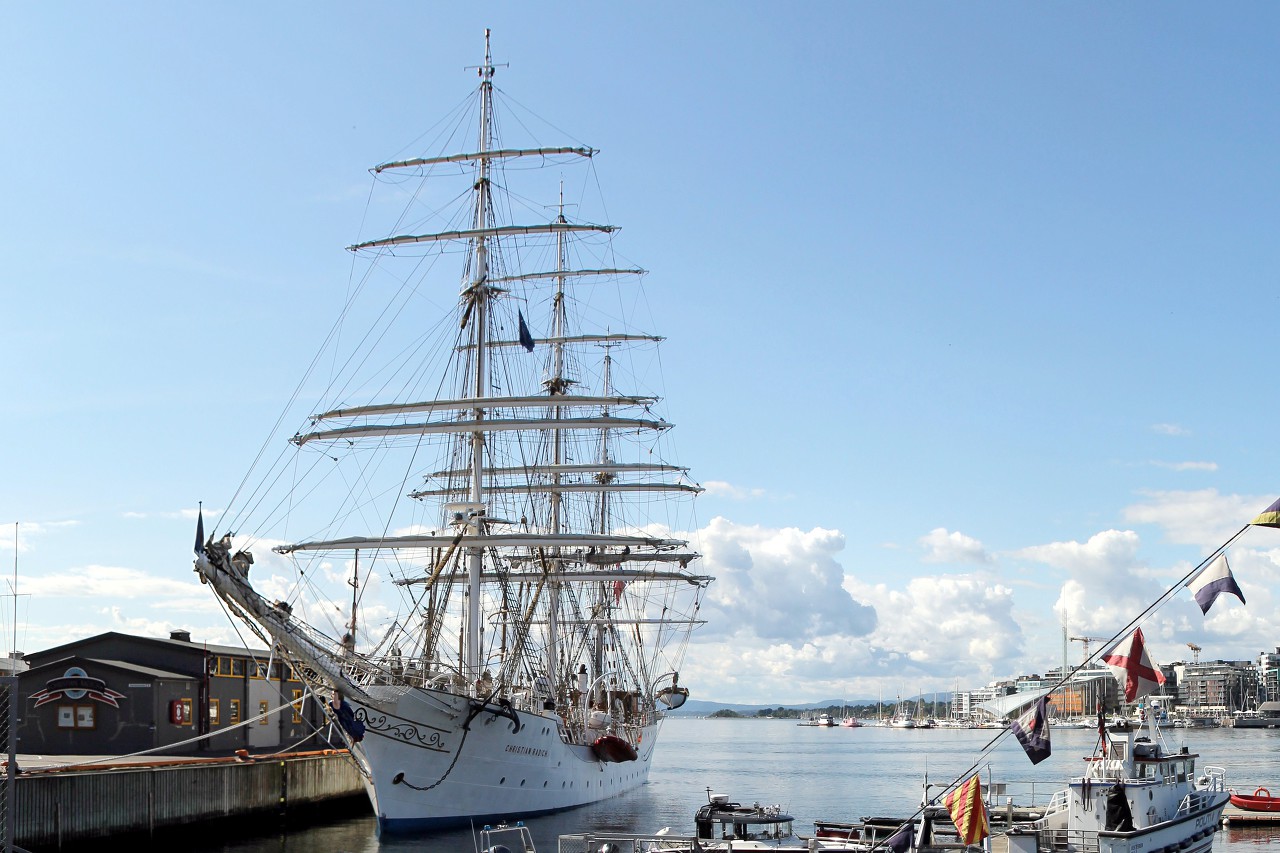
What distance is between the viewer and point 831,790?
253ft

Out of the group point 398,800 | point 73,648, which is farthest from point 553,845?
point 73,648

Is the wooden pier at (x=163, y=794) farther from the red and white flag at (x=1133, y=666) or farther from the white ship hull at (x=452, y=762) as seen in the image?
the red and white flag at (x=1133, y=666)

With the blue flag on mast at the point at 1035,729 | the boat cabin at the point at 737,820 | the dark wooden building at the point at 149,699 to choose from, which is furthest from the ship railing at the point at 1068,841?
the dark wooden building at the point at 149,699

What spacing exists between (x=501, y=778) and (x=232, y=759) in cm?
1010

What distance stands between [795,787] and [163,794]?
48.7m

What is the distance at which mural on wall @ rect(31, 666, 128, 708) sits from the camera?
48.3 meters

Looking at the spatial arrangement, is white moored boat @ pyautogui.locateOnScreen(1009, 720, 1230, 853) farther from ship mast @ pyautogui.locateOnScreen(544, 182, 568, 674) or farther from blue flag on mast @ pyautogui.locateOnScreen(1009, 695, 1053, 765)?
ship mast @ pyautogui.locateOnScreen(544, 182, 568, 674)

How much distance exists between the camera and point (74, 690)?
4853 centimetres

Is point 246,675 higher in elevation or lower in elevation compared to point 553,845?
higher

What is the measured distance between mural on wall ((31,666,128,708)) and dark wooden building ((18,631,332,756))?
39 mm

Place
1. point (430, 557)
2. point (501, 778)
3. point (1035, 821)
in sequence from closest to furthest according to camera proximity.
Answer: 1. point (1035, 821)
2. point (501, 778)
3. point (430, 557)

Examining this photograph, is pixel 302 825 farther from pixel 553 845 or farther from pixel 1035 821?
pixel 1035 821

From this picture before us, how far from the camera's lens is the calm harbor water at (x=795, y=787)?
43.7m

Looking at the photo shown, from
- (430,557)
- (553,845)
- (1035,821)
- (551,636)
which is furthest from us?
(551,636)
